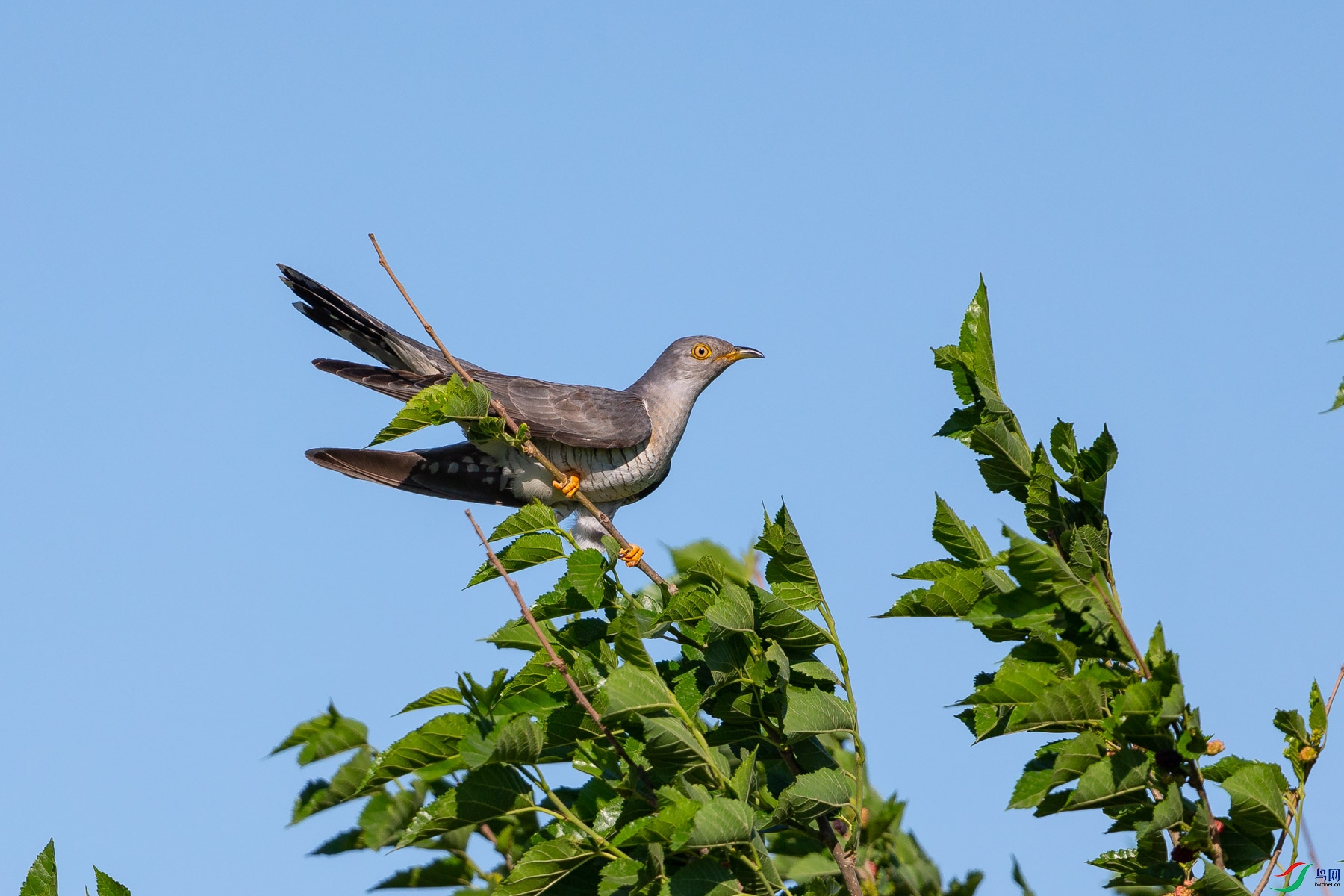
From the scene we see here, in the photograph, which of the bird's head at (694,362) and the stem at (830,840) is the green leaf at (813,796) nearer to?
the stem at (830,840)

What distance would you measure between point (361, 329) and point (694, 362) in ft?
6.23

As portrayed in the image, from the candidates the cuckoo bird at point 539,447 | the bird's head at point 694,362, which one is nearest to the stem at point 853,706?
the cuckoo bird at point 539,447

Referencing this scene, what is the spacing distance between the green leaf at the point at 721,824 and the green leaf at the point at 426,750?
21.4 inches

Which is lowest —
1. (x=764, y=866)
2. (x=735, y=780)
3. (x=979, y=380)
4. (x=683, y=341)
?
(x=764, y=866)

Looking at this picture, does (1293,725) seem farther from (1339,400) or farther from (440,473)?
(440,473)

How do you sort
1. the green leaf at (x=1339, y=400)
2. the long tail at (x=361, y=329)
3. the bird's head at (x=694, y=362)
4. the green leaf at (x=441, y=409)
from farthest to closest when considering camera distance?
the bird's head at (x=694, y=362) → the long tail at (x=361, y=329) → the green leaf at (x=441, y=409) → the green leaf at (x=1339, y=400)

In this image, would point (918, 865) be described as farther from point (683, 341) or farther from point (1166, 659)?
point (683, 341)

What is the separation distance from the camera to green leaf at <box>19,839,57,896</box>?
7.94ft

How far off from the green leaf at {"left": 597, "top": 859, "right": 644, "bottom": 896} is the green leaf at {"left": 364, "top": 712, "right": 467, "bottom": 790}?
0.38 meters

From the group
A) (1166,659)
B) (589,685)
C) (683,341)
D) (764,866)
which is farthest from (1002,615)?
(683,341)

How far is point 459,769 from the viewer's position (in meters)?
2.60

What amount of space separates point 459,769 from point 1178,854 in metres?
1.43

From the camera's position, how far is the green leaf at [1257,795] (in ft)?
7.26

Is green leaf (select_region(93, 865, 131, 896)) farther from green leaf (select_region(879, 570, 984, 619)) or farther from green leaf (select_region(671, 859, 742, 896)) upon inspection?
green leaf (select_region(879, 570, 984, 619))
